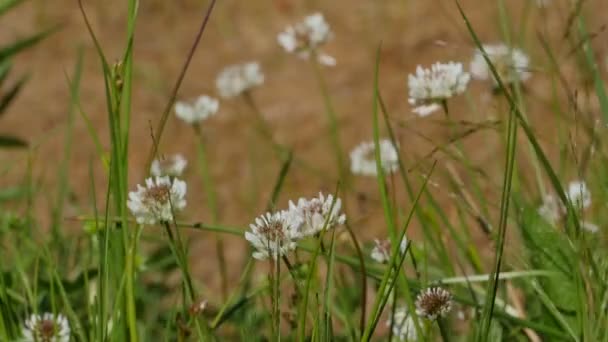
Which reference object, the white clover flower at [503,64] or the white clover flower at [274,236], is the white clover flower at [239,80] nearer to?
the white clover flower at [503,64]

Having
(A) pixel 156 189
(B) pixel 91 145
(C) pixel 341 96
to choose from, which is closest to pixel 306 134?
(C) pixel 341 96

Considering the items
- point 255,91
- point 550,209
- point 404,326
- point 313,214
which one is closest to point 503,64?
point 550,209

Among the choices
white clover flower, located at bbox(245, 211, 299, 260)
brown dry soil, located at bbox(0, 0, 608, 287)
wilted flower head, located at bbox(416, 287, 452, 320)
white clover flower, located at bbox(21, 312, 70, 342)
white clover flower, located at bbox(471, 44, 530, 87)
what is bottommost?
wilted flower head, located at bbox(416, 287, 452, 320)

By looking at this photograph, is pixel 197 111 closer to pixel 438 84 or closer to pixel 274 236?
pixel 438 84

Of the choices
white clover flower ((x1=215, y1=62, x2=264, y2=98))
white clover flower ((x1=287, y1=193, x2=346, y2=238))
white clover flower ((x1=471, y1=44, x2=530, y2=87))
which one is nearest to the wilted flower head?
white clover flower ((x1=287, y1=193, x2=346, y2=238))

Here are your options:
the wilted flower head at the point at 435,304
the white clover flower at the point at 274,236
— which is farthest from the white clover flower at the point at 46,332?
the wilted flower head at the point at 435,304

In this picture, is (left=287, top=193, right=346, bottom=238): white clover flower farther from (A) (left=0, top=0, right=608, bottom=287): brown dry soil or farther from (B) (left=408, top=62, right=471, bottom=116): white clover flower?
(A) (left=0, top=0, right=608, bottom=287): brown dry soil
